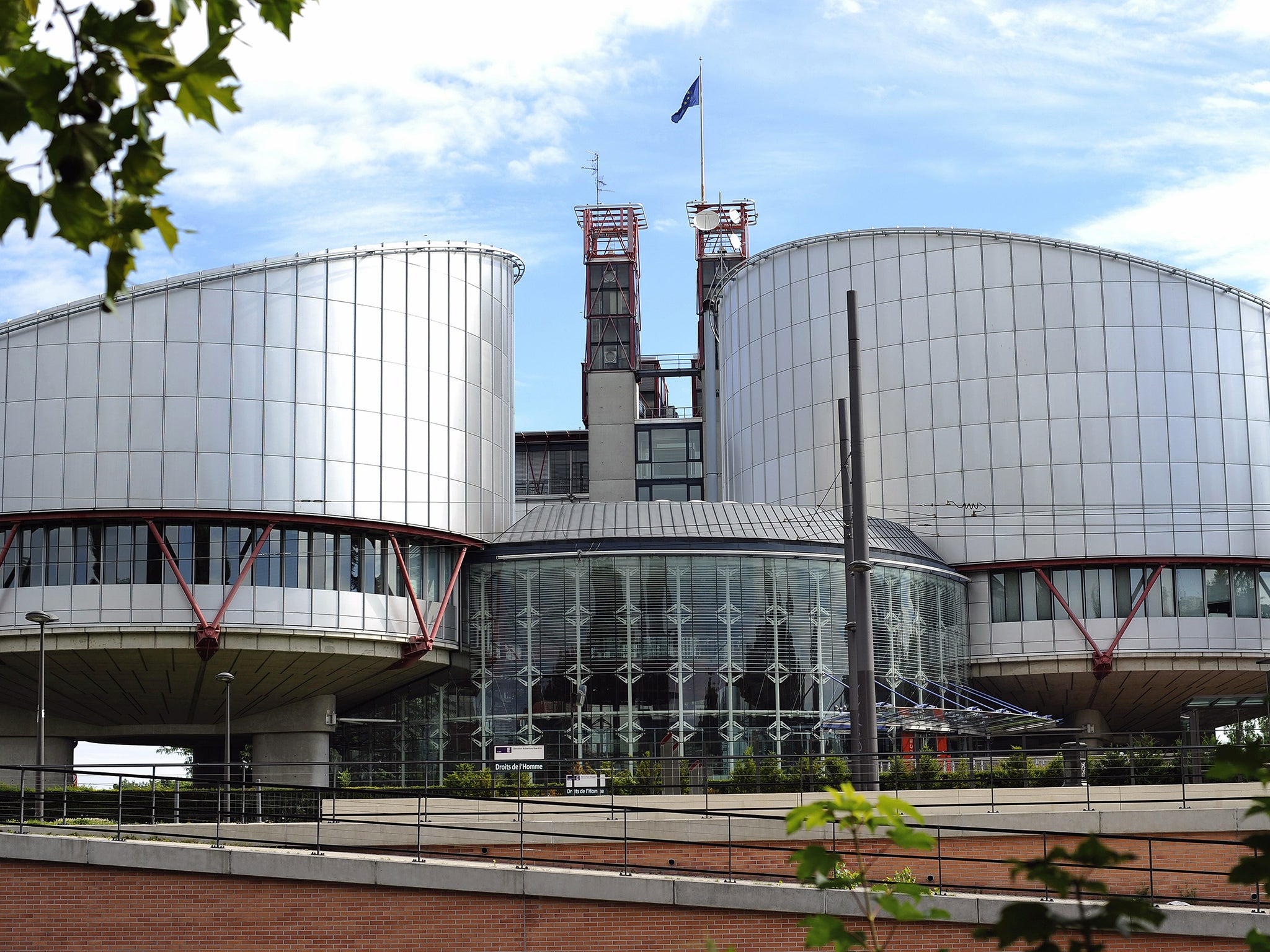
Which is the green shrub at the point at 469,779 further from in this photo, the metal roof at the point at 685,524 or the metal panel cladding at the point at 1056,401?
the metal panel cladding at the point at 1056,401

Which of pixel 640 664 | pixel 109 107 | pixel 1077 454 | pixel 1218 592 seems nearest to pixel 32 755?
pixel 640 664

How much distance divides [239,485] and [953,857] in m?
26.4

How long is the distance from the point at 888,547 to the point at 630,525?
8837 millimetres

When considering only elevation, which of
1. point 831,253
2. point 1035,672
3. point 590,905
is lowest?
point 590,905

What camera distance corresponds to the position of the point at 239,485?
44188 mm

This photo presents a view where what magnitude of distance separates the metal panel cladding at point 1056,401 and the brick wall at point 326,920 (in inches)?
1368

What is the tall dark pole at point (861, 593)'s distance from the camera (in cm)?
3067

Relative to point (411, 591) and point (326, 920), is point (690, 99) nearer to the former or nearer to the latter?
point (411, 591)

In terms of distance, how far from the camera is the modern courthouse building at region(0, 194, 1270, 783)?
4403 cm

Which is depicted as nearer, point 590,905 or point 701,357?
point 590,905

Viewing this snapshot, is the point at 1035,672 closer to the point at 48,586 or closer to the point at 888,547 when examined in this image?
the point at 888,547

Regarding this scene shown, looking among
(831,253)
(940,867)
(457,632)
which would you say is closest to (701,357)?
(831,253)

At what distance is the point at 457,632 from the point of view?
48.2 m

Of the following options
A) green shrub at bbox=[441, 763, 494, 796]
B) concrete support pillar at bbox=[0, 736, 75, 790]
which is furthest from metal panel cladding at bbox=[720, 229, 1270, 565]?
concrete support pillar at bbox=[0, 736, 75, 790]
